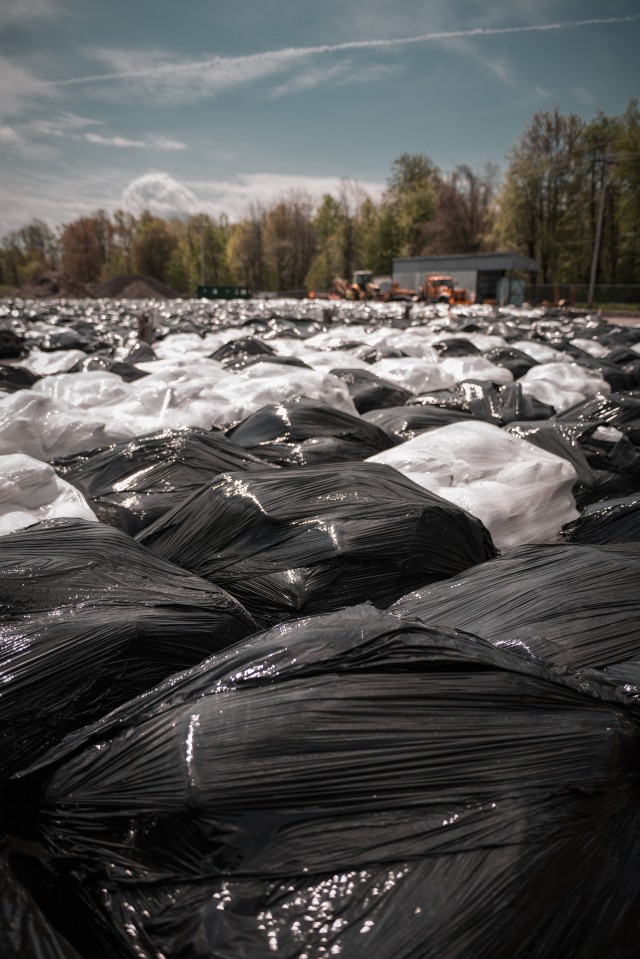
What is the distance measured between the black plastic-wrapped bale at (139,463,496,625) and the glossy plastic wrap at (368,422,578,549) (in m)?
0.32

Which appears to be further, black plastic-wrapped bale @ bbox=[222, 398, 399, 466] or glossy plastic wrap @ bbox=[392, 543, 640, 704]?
black plastic-wrapped bale @ bbox=[222, 398, 399, 466]

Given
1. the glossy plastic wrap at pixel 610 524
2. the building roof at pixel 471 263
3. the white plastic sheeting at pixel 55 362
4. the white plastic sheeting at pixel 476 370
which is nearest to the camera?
the glossy plastic wrap at pixel 610 524

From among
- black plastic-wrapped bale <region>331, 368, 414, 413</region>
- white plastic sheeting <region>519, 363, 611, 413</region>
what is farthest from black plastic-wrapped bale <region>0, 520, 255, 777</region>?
white plastic sheeting <region>519, 363, 611, 413</region>

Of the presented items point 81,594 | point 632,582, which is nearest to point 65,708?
point 81,594

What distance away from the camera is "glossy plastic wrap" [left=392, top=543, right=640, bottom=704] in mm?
1403

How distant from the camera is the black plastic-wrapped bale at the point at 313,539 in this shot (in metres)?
1.89

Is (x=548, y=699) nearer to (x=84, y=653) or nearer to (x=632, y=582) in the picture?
(x=632, y=582)

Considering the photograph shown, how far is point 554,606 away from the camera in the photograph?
1.49 m

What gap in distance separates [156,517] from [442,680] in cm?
163

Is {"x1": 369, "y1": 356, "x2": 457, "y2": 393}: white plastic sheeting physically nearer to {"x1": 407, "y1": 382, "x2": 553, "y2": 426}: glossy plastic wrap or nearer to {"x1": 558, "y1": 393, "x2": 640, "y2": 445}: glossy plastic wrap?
{"x1": 407, "y1": 382, "x2": 553, "y2": 426}: glossy plastic wrap

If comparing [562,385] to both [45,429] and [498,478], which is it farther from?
[45,429]

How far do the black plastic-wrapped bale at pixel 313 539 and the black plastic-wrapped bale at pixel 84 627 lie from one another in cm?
29

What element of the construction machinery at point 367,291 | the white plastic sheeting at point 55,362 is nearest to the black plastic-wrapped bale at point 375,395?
the white plastic sheeting at point 55,362

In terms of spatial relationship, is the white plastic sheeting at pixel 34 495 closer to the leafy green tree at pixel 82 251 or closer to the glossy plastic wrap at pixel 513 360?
the glossy plastic wrap at pixel 513 360
